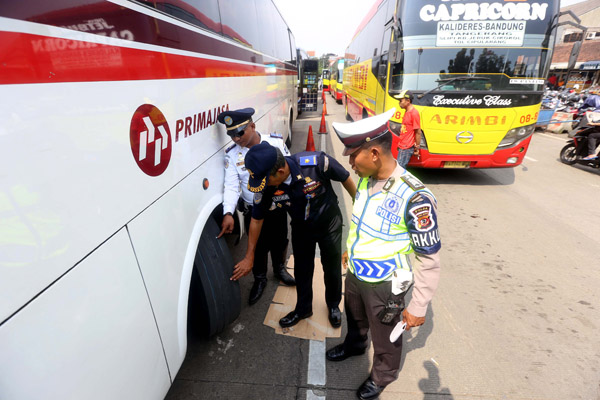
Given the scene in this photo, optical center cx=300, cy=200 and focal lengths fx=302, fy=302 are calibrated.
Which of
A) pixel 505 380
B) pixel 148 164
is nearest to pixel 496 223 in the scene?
pixel 505 380

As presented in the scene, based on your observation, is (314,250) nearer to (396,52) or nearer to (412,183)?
(412,183)

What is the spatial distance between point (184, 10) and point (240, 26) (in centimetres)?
145

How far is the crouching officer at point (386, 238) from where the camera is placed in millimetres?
1479

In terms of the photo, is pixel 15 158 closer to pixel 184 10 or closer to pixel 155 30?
pixel 155 30

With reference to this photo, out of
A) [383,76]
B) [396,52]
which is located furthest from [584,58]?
[396,52]

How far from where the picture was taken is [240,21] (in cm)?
312

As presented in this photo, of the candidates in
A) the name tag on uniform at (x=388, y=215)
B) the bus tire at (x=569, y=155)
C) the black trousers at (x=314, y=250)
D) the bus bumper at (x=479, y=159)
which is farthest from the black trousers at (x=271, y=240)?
the bus tire at (x=569, y=155)

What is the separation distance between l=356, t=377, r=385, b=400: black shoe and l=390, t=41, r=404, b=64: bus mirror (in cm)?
480

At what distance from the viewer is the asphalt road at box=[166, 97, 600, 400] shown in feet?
7.03

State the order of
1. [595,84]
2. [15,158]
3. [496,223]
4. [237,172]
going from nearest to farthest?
[15,158], [237,172], [496,223], [595,84]

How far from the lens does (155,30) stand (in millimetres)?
1492

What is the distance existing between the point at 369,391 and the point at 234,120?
2.25 metres

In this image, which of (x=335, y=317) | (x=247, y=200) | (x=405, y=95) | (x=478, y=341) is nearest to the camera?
(x=478, y=341)

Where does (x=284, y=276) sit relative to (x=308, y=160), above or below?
below
